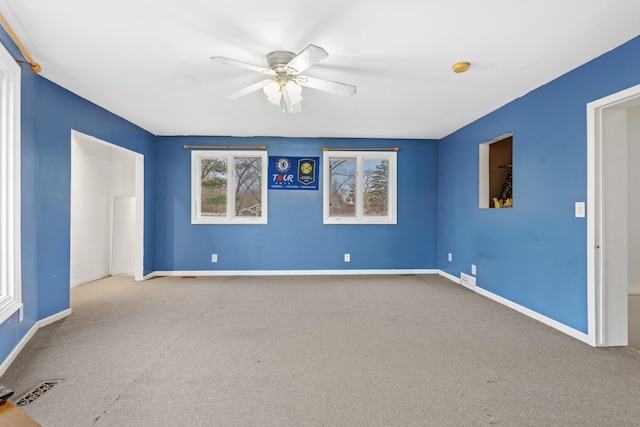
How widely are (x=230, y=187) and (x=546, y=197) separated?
4.35m

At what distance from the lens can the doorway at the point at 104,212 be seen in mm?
4516

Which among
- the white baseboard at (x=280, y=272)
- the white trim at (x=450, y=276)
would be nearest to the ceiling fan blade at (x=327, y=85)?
the white baseboard at (x=280, y=272)

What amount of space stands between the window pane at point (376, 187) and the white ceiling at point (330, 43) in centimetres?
182

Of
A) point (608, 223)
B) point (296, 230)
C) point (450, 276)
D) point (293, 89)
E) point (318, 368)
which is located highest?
point (293, 89)

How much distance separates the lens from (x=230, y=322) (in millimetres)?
3049

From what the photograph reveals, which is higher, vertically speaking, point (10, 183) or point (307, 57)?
point (307, 57)

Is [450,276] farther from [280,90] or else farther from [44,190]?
[44,190]

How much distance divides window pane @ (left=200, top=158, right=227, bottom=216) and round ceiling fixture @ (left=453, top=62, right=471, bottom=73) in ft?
12.6

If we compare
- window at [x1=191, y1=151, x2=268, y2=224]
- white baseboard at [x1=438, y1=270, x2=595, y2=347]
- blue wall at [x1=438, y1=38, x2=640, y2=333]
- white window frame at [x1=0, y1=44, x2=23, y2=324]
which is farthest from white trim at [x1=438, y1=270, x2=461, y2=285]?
white window frame at [x1=0, y1=44, x2=23, y2=324]

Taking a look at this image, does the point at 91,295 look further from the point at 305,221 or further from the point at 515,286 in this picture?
the point at 515,286

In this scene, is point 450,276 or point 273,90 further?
point 450,276

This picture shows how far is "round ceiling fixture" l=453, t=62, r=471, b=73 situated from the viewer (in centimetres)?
258

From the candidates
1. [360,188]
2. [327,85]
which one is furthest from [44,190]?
[360,188]

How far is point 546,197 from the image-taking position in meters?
3.00
